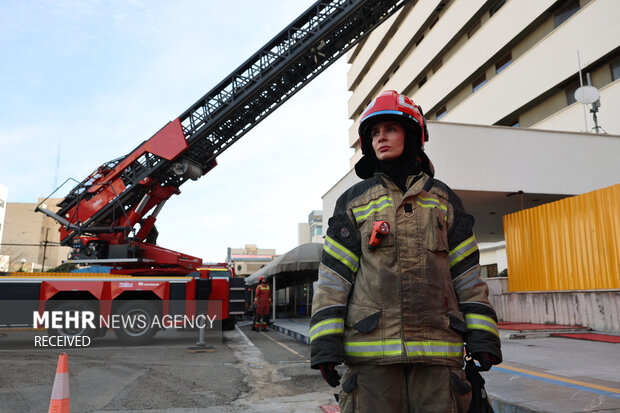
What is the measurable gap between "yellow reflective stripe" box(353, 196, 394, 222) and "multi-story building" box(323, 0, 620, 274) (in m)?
9.00

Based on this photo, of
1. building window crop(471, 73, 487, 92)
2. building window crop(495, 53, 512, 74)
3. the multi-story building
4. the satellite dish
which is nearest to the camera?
the multi-story building

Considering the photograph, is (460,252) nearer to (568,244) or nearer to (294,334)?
(568,244)

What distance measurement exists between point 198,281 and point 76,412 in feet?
18.6

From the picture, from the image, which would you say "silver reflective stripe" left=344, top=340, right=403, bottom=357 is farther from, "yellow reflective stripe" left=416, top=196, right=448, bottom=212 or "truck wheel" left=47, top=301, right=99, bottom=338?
"truck wheel" left=47, top=301, right=99, bottom=338

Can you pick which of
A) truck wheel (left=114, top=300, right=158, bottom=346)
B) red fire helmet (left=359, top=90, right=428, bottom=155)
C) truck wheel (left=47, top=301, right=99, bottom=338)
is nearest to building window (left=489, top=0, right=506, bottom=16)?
truck wheel (left=114, top=300, right=158, bottom=346)

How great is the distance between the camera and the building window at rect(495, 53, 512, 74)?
71.1 feet

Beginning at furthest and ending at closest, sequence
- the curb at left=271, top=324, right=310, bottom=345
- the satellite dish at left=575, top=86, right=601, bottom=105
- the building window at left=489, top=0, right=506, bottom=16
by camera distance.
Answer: the building window at left=489, top=0, right=506, bottom=16 < the satellite dish at left=575, top=86, right=601, bottom=105 < the curb at left=271, top=324, right=310, bottom=345

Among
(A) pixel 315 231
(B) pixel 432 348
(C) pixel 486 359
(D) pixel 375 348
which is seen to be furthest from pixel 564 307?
(A) pixel 315 231

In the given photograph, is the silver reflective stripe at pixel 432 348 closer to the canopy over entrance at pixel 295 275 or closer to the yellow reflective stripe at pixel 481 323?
the yellow reflective stripe at pixel 481 323

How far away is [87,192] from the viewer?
11047mm

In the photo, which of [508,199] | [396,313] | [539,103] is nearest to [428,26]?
[539,103]

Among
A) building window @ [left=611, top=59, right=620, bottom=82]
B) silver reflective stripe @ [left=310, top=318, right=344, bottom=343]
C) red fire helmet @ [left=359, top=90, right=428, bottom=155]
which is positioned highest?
building window @ [left=611, top=59, right=620, bottom=82]

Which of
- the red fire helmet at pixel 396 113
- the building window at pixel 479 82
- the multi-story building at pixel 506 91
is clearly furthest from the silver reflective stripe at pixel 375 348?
the building window at pixel 479 82

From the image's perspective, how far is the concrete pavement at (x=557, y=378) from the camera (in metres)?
3.34
